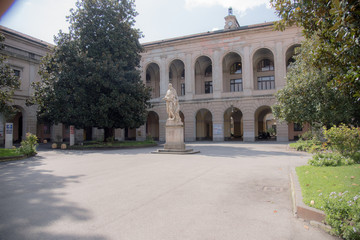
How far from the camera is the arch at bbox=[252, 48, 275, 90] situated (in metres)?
33.6

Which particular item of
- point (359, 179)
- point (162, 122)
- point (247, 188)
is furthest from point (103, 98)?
point (359, 179)

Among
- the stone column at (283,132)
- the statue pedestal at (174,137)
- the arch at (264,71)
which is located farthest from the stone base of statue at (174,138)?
the arch at (264,71)

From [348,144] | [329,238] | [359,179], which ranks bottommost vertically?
[329,238]

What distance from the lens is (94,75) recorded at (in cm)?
2045

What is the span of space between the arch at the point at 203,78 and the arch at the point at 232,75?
90.7 inches

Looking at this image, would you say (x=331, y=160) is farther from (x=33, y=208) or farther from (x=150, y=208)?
(x=33, y=208)

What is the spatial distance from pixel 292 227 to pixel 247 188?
235cm

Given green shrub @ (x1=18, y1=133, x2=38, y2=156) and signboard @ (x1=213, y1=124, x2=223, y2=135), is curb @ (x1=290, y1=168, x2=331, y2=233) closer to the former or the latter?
green shrub @ (x1=18, y1=133, x2=38, y2=156)

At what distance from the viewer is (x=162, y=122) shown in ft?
114

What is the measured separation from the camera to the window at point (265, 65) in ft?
111

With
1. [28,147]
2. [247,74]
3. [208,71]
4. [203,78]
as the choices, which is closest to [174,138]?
[28,147]

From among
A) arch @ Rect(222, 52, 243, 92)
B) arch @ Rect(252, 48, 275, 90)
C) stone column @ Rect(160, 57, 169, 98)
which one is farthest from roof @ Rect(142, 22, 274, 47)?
arch @ Rect(222, 52, 243, 92)

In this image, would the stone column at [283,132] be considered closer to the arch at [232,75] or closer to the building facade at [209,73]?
the building facade at [209,73]

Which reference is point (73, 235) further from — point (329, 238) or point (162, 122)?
point (162, 122)
